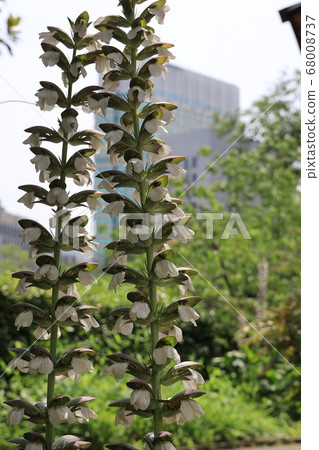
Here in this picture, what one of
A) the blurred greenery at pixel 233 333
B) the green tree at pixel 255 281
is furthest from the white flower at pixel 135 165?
the green tree at pixel 255 281

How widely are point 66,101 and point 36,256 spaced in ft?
1.42

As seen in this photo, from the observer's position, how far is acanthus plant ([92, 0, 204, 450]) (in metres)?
1.49

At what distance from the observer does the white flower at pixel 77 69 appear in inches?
65.6

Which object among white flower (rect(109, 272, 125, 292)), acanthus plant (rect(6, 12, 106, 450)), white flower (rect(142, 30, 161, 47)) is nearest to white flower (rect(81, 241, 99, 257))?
acanthus plant (rect(6, 12, 106, 450))

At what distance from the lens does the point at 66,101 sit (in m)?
1.69

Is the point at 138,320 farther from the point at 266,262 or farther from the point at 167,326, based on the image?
the point at 266,262

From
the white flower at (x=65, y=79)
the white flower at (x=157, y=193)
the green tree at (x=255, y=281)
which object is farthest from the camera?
the green tree at (x=255, y=281)

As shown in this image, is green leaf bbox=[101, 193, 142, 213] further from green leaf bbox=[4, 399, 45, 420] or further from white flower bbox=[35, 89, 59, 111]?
green leaf bbox=[4, 399, 45, 420]

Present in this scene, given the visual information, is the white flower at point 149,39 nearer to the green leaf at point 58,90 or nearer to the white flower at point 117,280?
the green leaf at point 58,90

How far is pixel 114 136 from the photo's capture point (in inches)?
61.5

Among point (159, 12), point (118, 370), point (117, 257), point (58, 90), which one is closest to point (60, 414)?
point (118, 370)

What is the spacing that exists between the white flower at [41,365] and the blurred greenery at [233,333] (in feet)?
3.35

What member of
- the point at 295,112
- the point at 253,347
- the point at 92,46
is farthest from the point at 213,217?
the point at 295,112
